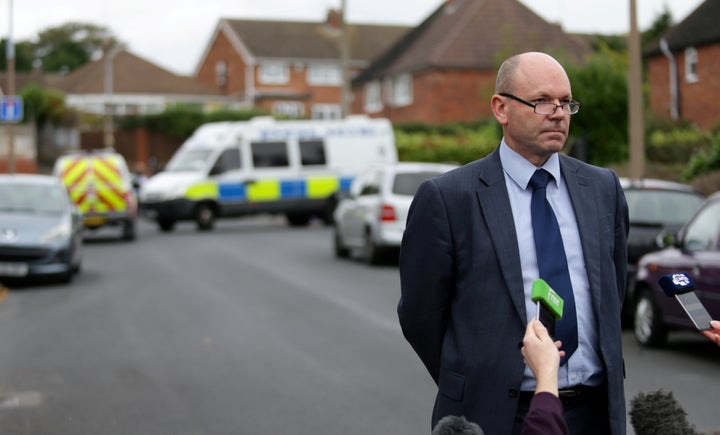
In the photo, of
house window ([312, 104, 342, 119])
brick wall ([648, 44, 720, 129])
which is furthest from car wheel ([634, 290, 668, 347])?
house window ([312, 104, 342, 119])

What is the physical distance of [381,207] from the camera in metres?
21.4

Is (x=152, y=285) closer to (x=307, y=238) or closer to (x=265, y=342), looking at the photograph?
(x=265, y=342)

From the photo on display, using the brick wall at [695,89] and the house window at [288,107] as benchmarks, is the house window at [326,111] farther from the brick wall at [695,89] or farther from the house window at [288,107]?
the brick wall at [695,89]

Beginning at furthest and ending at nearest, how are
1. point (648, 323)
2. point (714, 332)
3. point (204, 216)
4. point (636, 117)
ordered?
point (204, 216) < point (636, 117) < point (648, 323) < point (714, 332)

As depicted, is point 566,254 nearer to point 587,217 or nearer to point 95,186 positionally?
point 587,217

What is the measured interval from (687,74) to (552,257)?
41.2m

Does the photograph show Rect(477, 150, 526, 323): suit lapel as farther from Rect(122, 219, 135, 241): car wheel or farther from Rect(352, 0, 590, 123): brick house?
Rect(352, 0, 590, 123): brick house

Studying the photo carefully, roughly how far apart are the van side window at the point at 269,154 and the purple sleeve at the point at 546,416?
31.7 metres

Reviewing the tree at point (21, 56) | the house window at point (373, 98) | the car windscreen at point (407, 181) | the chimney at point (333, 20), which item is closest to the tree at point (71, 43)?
the tree at point (21, 56)

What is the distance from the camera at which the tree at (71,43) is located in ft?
357

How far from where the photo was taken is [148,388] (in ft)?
31.6

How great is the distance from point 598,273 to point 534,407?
80cm

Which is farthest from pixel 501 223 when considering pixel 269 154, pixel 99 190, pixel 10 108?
pixel 269 154

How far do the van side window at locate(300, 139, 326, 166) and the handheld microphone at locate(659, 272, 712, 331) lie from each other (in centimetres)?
3185
